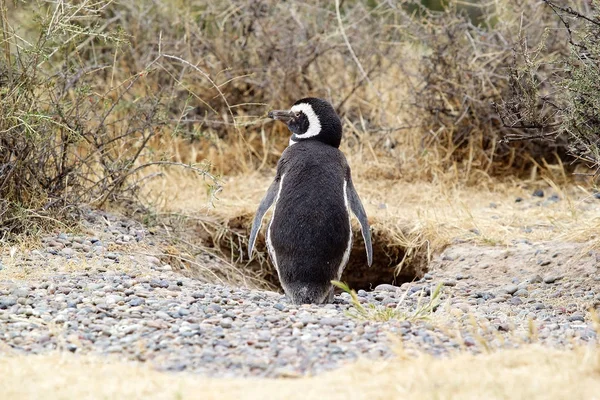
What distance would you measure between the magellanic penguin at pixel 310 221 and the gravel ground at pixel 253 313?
20 centimetres

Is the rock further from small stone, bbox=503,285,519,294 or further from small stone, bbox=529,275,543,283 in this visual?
small stone, bbox=503,285,519,294

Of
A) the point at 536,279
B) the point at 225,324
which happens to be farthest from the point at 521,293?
the point at 225,324

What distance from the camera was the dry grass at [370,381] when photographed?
305 centimetres

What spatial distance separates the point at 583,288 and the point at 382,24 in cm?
389

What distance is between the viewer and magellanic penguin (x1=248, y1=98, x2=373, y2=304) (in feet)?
16.5

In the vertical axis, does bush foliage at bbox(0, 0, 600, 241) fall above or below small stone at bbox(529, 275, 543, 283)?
above

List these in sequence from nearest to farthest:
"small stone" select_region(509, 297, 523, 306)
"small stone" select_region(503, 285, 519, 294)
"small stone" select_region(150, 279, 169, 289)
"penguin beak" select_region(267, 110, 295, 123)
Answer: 1. "small stone" select_region(150, 279, 169, 289)
2. "small stone" select_region(509, 297, 523, 306)
3. "small stone" select_region(503, 285, 519, 294)
4. "penguin beak" select_region(267, 110, 295, 123)

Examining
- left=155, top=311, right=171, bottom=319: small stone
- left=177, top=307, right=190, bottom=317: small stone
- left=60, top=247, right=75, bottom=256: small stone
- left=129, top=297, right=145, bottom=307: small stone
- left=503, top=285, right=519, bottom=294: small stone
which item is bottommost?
left=503, top=285, right=519, bottom=294: small stone

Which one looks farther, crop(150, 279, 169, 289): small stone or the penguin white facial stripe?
the penguin white facial stripe

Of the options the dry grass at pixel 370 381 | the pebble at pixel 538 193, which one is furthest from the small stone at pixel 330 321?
the pebble at pixel 538 193

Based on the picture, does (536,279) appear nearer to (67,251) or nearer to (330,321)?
(330,321)

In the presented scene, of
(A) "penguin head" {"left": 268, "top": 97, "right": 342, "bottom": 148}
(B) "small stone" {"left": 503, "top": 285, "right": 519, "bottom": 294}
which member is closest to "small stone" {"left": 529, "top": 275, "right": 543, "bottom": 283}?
(B) "small stone" {"left": 503, "top": 285, "right": 519, "bottom": 294}

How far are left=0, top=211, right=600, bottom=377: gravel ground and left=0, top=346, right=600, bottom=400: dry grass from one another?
152 mm

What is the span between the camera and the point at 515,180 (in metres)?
8.02
